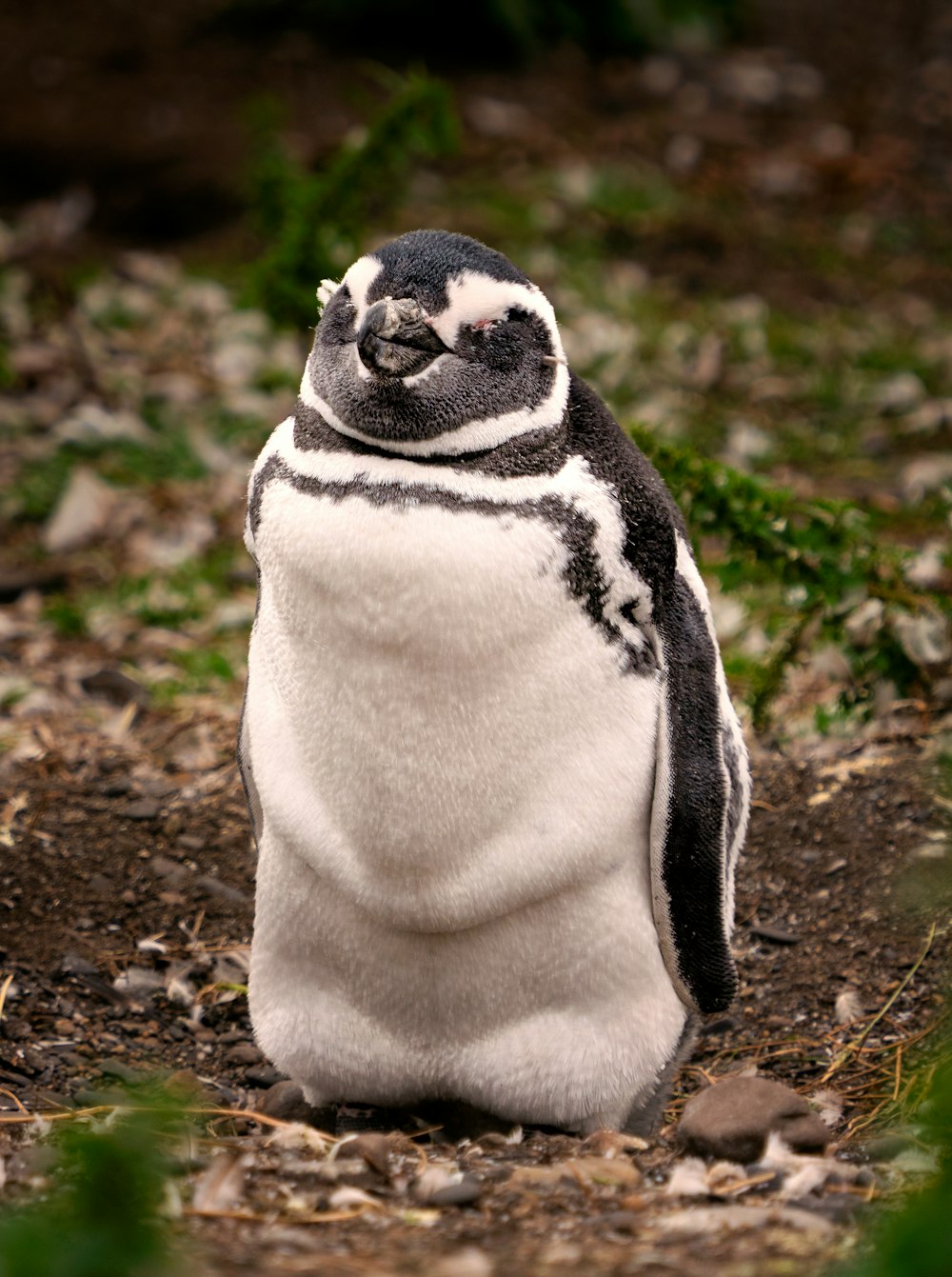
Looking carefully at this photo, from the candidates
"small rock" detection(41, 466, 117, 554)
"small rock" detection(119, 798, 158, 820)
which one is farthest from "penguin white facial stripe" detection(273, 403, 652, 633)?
"small rock" detection(41, 466, 117, 554)

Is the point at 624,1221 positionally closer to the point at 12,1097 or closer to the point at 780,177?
the point at 12,1097

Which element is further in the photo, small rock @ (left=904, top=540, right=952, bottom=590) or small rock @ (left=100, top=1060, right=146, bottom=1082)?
small rock @ (left=904, top=540, right=952, bottom=590)

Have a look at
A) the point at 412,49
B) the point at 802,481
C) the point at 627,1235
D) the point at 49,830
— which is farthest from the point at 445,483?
the point at 412,49

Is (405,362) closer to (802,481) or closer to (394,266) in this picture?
(394,266)

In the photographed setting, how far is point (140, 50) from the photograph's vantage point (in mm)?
10180

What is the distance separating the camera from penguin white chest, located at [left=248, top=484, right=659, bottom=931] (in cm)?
246

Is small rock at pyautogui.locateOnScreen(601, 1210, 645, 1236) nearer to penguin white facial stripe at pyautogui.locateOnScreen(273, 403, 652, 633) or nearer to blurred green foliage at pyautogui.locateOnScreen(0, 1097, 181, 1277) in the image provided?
blurred green foliage at pyautogui.locateOnScreen(0, 1097, 181, 1277)

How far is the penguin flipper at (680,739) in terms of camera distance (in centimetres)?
265

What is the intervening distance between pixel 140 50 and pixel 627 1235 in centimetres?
934

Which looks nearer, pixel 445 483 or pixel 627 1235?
pixel 627 1235

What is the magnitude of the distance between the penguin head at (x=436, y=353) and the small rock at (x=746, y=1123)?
1018 millimetres

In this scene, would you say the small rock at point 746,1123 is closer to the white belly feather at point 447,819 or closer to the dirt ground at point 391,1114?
the dirt ground at point 391,1114

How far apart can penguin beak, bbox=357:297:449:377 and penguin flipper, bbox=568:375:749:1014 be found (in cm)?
30

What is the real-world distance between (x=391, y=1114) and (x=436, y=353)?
1.30 metres
